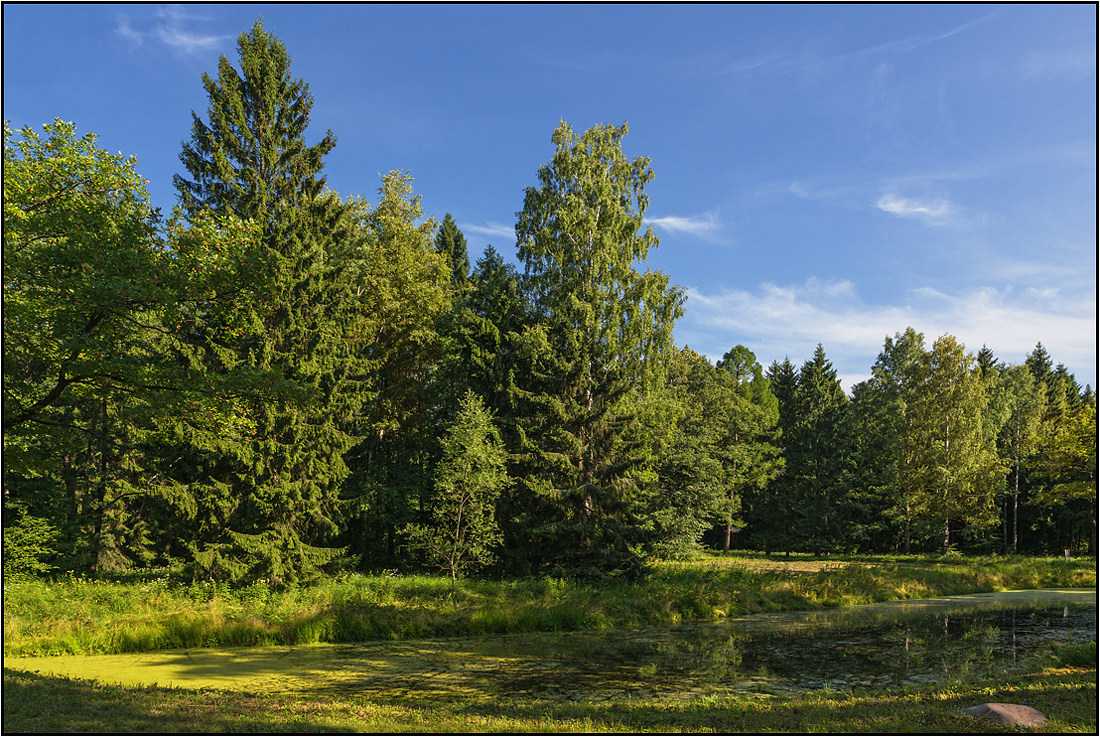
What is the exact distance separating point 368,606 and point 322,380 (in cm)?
1044

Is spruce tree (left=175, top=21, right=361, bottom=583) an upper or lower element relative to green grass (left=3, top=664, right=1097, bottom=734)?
upper

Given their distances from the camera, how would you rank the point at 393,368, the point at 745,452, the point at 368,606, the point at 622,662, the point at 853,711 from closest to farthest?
the point at 853,711 < the point at 622,662 < the point at 368,606 < the point at 393,368 < the point at 745,452

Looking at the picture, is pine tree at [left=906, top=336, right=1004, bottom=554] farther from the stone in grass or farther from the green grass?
the stone in grass

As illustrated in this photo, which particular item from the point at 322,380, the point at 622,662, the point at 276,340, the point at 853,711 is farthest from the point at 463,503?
the point at 853,711

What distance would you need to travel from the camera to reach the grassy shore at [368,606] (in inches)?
596

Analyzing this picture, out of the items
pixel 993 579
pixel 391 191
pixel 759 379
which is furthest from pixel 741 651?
pixel 759 379

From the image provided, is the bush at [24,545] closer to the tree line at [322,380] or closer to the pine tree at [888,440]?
the tree line at [322,380]

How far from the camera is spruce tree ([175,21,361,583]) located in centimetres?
2194

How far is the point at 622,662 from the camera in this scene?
14.5 m

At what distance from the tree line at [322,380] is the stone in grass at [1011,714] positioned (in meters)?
13.1

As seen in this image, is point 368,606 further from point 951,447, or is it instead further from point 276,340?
point 951,447

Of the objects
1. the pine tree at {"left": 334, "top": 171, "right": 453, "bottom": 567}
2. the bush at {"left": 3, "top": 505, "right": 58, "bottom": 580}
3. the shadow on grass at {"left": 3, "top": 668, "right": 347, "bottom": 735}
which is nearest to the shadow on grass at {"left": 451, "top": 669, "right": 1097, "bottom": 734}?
the shadow on grass at {"left": 3, "top": 668, "right": 347, "bottom": 735}

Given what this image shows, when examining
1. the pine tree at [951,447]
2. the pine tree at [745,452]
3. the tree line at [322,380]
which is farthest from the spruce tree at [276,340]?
the pine tree at [951,447]

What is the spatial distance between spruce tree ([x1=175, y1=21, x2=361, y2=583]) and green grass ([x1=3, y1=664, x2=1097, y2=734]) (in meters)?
12.7
